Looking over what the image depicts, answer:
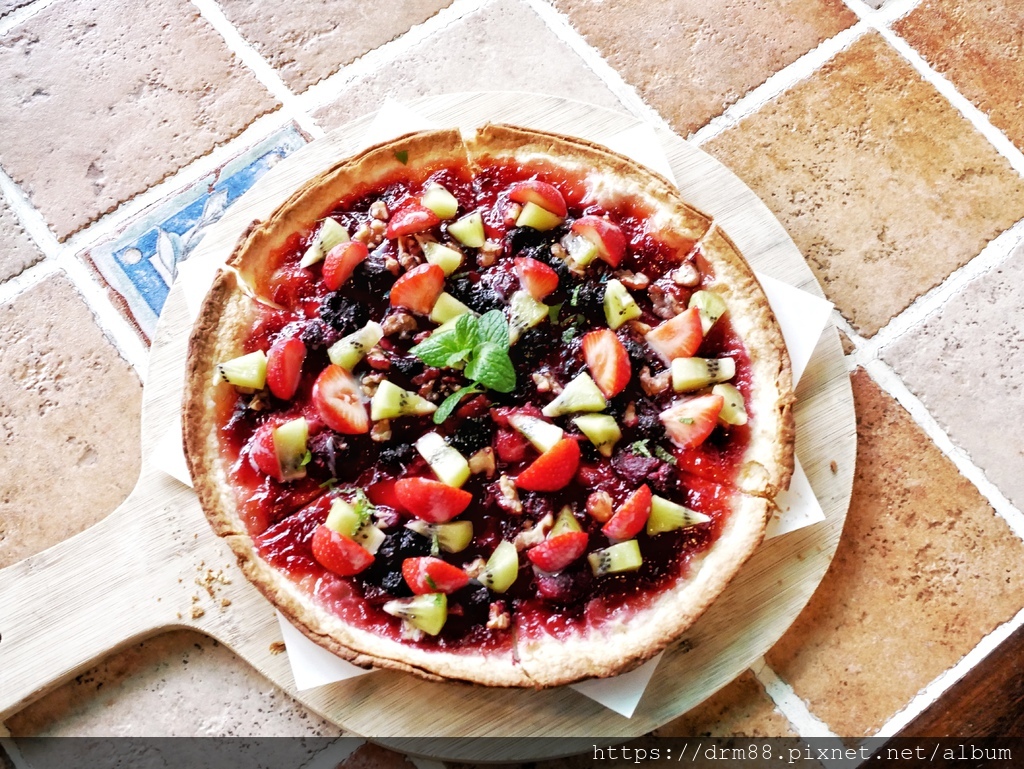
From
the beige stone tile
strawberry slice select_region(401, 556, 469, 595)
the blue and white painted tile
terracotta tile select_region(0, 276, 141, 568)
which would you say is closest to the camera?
strawberry slice select_region(401, 556, 469, 595)

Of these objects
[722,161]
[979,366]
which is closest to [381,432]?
[722,161]

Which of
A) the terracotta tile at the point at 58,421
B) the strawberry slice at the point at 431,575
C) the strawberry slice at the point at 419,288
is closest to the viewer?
the strawberry slice at the point at 431,575

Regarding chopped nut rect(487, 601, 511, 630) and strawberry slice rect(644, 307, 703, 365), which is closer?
chopped nut rect(487, 601, 511, 630)

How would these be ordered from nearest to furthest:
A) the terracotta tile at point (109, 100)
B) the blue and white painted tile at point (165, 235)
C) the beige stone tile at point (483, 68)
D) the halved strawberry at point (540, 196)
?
the halved strawberry at point (540, 196) → the blue and white painted tile at point (165, 235) → the terracotta tile at point (109, 100) → the beige stone tile at point (483, 68)

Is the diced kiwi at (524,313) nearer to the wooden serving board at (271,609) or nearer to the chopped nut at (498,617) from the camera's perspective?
the chopped nut at (498,617)

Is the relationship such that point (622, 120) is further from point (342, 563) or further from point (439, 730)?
point (439, 730)

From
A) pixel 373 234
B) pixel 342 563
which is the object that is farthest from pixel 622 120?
pixel 342 563

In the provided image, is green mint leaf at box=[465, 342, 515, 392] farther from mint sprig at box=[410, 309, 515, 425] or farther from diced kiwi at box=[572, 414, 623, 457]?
diced kiwi at box=[572, 414, 623, 457]

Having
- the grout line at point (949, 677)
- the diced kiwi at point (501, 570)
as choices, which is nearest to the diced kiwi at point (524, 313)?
the diced kiwi at point (501, 570)

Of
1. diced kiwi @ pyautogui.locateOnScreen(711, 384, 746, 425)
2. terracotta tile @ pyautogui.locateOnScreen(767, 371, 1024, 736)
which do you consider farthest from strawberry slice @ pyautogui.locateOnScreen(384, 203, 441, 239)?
terracotta tile @ pyautogui.locateOnScreen(767, 371, 1024, 736)
